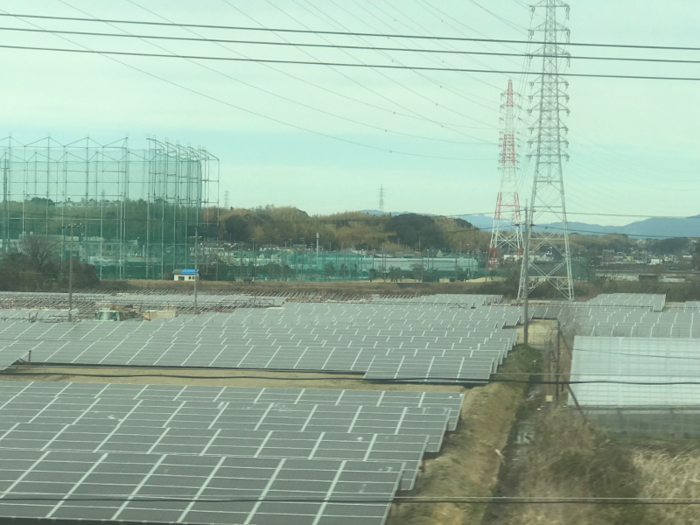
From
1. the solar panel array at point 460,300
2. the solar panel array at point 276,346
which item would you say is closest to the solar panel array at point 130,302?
the solar panel array at point 460,300

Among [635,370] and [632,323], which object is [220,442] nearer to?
[635,370]

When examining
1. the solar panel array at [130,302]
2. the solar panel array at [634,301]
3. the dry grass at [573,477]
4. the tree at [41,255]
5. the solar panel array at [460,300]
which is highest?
the tree at [41,255]

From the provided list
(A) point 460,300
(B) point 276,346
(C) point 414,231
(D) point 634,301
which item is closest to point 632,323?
(D) point 634,301

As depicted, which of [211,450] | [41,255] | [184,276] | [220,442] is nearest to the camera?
[211,450]

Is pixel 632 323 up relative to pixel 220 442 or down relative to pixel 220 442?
up

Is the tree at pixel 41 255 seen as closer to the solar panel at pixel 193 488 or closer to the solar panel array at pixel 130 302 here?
the solar panel array at pixel 130 302

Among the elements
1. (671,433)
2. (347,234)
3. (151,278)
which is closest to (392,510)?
(671,433)
